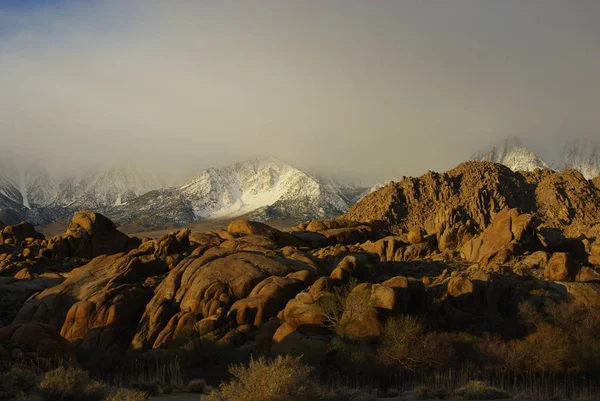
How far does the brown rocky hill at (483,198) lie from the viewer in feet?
419

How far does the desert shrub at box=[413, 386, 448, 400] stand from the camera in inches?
1050

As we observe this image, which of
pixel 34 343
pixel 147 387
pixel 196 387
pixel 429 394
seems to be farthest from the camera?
pixel 34 343

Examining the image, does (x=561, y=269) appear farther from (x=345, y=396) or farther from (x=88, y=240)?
(x=88, y=240)

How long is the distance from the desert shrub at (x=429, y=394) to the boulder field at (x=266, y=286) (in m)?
9.75

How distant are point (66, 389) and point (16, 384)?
2.98 meters

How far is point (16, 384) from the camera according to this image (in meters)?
22.2

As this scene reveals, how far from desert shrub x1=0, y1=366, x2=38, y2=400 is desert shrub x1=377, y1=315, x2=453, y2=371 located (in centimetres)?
2103

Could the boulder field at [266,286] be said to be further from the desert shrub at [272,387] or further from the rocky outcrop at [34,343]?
the desert shrub at [272,387]

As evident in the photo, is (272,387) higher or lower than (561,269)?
higher

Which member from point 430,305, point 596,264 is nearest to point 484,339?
point 430,305

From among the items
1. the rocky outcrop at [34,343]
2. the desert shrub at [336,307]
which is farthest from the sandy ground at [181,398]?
the desert shrub at [336,307]

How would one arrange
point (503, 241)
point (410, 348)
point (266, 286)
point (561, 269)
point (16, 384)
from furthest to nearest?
point (503, 241), point (561, 269), point (266, 286), point (410, 348), point (16, 384)

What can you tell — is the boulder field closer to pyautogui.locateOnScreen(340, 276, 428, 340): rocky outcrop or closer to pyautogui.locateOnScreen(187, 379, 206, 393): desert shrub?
pyautogui.locateOnScreen(340, 276, 428, 340): rocky outcrop

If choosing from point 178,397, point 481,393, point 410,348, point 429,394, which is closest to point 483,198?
point 410,348
